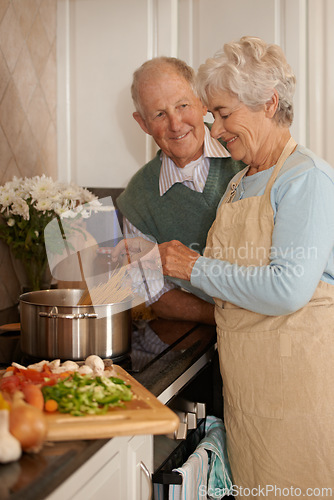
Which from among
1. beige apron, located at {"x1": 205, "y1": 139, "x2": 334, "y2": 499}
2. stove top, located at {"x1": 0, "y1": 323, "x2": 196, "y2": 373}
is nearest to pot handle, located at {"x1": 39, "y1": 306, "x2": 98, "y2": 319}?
stove top, located at {"x1": 0, "y1": 323, "x2": 196, "y2": 373}

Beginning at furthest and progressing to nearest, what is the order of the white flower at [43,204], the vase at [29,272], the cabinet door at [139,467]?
1. the vase at [29,272]
2. the white flower at [43,204]
3. the cabinet door at [139,467]

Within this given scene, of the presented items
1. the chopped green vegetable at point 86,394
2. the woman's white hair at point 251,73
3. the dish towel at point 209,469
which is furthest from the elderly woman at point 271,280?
the chopped green vegetable at point 86,394

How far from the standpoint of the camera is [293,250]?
1.20m

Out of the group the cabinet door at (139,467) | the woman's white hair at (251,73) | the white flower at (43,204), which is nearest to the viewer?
the cabinet door at (139,467)

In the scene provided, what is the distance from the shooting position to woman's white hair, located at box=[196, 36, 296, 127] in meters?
1.30

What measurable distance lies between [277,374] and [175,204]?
2.52 feet

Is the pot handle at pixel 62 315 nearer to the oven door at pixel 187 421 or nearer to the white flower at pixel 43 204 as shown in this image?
the oven door at pixel 187 421

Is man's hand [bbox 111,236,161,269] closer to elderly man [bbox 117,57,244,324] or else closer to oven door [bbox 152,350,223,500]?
elderly man [bbox 117,57,244,324]

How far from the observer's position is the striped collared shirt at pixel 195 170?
188 cm

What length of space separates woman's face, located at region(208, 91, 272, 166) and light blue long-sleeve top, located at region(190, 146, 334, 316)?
100 millimetres

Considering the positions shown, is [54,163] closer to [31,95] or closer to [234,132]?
[31,95]

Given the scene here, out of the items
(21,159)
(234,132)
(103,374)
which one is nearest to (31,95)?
(21,159)

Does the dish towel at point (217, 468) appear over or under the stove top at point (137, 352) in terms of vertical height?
under

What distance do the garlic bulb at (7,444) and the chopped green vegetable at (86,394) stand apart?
0.40 feet
